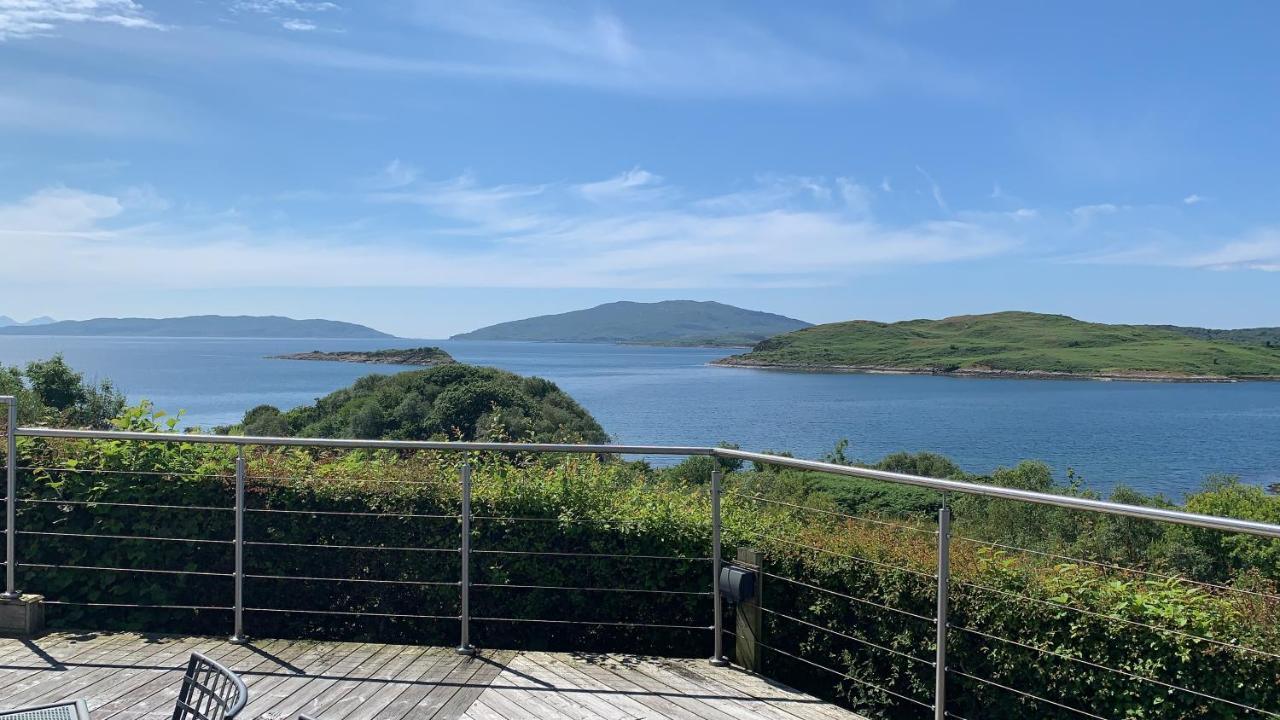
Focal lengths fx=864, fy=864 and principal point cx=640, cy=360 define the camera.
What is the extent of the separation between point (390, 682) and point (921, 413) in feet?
253

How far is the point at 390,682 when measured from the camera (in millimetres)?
4328

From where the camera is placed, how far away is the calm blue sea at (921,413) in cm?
5509

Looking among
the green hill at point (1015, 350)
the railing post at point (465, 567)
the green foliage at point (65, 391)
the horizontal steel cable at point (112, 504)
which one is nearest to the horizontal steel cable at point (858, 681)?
the railing post at point (465, 567)

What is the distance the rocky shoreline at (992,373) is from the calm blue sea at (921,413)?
2.78 metres

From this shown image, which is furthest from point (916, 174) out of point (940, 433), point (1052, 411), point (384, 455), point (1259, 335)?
point (1259, 335)

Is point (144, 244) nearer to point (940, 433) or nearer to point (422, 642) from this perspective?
point (422, 642)

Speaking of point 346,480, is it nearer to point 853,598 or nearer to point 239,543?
point 239,543

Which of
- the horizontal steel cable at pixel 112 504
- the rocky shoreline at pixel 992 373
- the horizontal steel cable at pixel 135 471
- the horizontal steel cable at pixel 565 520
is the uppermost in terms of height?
the horizontal steel cable at pixel 135 471

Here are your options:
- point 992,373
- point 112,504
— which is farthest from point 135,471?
point 992,373

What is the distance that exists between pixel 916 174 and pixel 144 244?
40.4 m

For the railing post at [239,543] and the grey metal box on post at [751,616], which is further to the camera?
the railing post at [239,543]

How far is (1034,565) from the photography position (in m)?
4.23

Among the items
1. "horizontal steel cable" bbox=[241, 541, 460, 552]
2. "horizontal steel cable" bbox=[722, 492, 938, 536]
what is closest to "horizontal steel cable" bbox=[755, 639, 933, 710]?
"horizontal steel cable" bbox=[722, 492, 938, 536]

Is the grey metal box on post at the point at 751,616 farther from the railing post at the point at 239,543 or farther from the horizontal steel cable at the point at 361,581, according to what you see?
the railing post at the point at 239,543
